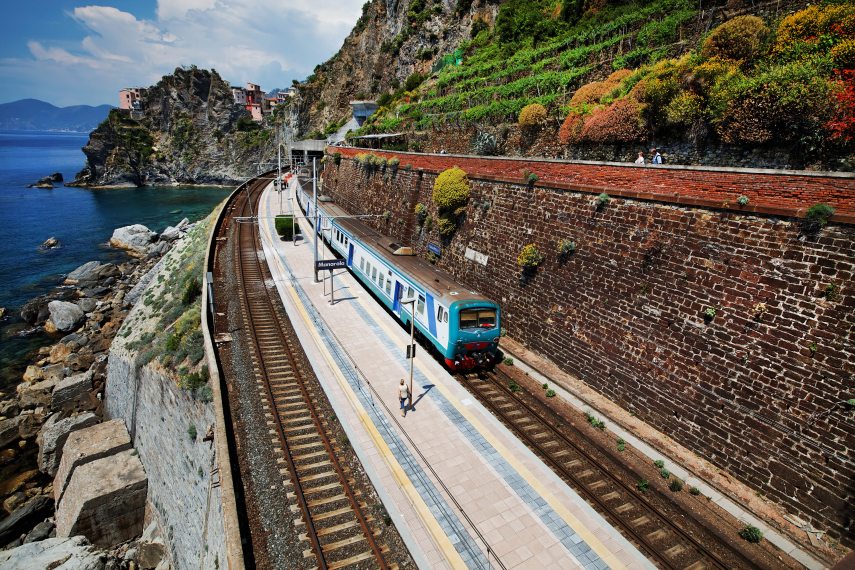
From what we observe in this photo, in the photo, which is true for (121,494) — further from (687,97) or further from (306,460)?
(687,97)

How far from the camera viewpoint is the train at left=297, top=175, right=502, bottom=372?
13961mm

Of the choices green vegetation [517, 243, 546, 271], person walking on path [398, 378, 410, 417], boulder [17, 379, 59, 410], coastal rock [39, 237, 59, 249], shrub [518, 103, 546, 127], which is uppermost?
shrub [518, 103, 546, 127]

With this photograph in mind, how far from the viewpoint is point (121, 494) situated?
1583 centimetres

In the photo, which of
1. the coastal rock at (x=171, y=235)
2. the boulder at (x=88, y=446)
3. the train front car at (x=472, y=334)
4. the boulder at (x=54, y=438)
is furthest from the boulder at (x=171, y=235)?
the train front car at (x=472, y=334)

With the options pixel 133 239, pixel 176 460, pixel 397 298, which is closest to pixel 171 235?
pixel 133 239

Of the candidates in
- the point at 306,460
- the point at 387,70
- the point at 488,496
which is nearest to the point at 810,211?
the point at 488,496

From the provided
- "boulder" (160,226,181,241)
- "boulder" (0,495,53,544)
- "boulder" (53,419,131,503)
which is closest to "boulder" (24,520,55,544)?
"boulder" (0,495,53,544)

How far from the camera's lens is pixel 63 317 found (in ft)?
96.6

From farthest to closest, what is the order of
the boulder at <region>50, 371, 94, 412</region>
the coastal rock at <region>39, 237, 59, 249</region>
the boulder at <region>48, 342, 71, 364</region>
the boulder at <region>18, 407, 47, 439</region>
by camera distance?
the coastal rock at <region>39, 237, 59, 249</region>
the boulder at <region>48, 342, 71, 364</region>
the boulder at <region>50, 371, 94, 412</region>
the boulder at <region>18, 407, 47, 439</region>

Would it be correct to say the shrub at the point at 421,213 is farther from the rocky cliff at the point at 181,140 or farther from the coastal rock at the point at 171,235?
the rocky cliff at the point at 181,140

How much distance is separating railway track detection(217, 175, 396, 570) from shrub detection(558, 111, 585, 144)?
1420 cm

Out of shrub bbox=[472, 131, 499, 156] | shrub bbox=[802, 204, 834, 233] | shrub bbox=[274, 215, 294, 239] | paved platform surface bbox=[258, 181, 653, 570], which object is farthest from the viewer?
shrub bbox=[274, 215, 294, 239]

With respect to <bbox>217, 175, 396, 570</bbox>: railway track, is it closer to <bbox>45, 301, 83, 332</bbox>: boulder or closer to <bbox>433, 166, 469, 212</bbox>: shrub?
<bbox>433, 166, 469, 212</bbox>: shrub

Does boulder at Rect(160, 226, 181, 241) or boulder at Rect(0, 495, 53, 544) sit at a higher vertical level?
boulder at Rect(160, 226, 181, 241)
